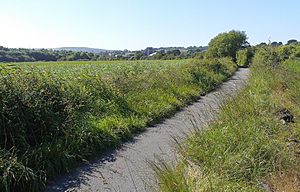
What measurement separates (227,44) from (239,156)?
244 ft

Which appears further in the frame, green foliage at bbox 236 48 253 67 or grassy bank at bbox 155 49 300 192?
green foliage at bbox 236 48 253 67

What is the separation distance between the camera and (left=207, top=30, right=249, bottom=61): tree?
76.5m

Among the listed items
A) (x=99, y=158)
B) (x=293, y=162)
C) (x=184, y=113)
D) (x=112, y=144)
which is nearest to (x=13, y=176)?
(x=99, y=158)

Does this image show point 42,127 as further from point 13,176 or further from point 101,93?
point 101,93

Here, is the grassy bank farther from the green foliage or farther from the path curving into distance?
the green foliage

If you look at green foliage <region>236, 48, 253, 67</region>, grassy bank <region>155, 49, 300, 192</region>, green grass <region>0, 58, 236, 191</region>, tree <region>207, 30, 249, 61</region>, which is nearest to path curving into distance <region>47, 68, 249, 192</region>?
green grass <region>0, 58, 236, 191</region>

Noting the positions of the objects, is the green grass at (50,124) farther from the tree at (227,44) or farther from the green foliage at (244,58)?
the tree at (227,44)

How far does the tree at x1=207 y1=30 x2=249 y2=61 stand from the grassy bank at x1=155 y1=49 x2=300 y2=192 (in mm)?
66661

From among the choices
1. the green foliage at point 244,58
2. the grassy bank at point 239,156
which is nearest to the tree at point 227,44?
the green foliage at point 244,58

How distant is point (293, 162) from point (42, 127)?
4.94 meters

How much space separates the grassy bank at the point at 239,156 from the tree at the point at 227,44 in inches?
2624

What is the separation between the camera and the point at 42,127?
24.3 ft

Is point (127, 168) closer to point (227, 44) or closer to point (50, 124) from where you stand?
point (50, 124)

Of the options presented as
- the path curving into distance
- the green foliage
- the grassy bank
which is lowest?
the green foliage
